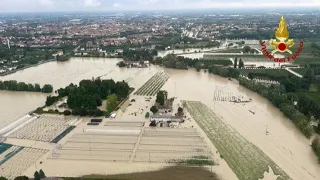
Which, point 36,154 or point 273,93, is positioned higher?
point 273,93

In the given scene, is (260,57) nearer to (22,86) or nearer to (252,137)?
(252,137)

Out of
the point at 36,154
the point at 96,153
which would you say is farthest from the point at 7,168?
the point at 96,153

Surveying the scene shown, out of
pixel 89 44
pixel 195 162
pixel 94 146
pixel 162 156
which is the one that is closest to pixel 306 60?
pixel 195 162

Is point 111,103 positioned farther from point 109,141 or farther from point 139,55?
point 139,55

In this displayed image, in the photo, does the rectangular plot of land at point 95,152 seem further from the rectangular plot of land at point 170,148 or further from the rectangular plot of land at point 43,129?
the rectangular plot of land at point 43,129

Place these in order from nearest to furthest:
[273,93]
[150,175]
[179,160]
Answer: [150,175], [179,160], [273,93]

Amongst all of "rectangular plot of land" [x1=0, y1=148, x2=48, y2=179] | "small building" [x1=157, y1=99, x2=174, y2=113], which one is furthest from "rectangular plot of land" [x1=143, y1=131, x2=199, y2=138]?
"rectangular plot of land" [x1=0, y1=148, x2=48, y2=179]
